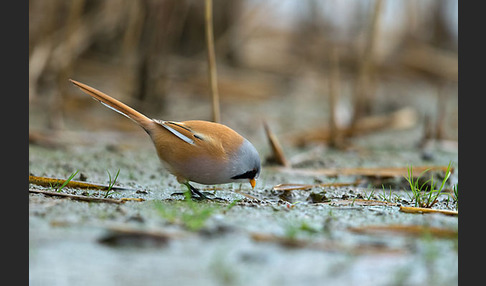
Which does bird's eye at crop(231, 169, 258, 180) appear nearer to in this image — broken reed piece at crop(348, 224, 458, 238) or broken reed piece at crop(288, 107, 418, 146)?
broken reed piece at crop(348, 224, 458, 238)

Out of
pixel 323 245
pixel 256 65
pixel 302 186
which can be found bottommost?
pixel 323 245

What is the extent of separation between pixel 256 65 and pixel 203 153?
18.2ft

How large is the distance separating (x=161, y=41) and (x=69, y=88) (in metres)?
1.44

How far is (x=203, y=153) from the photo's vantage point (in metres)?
3.11

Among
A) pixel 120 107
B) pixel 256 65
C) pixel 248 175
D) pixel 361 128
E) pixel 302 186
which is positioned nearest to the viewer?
pixel 248 175

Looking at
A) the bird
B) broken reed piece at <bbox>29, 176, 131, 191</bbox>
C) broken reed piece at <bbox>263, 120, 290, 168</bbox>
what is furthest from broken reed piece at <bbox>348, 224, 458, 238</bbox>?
broken reed piece at <bbox>263, 120, 290, 168</bbox>

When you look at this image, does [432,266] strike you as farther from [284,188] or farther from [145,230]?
[284,188]

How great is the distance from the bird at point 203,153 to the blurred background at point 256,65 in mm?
1910

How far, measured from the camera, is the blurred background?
5.54m

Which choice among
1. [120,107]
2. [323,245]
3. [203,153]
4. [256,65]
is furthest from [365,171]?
[256,65]

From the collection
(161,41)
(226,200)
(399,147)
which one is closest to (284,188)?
(226,200)

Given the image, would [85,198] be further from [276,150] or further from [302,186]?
[276,150]

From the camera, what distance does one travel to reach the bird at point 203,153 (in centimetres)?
311

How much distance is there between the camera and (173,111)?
20.3 feet
